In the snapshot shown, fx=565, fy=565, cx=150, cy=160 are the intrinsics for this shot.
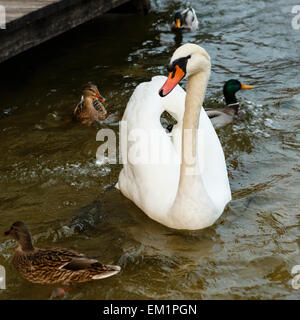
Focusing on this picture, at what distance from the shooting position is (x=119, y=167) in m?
5.76

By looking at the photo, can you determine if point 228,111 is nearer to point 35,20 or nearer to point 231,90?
point 231,90

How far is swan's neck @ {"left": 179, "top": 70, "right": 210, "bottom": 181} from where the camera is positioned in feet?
13.4

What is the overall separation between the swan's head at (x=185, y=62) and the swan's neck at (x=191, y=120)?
0.10 meters

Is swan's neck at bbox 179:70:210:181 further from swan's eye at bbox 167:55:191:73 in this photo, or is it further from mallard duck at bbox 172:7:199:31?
mallard duck at bbox 172:7:199:31

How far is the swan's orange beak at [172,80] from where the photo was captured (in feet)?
12.2

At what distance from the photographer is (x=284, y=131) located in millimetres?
6219

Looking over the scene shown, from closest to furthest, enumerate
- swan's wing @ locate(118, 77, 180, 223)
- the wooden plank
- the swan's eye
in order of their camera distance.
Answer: the swan's eye
swan's wing @ locate(118, 77, 180, 223)
the wooden plank

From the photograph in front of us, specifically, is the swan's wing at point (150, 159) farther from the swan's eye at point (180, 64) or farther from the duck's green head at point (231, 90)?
the duck's green head at point (231, 90)

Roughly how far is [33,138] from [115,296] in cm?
286

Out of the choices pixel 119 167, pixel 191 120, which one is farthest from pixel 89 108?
pixel 191 120

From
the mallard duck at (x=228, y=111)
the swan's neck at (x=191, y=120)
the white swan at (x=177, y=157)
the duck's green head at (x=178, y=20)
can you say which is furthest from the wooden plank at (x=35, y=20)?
the swan's neck at (x=191, y=120)

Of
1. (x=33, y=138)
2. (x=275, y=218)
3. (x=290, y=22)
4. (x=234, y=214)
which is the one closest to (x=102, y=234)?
(x=234, y=214)

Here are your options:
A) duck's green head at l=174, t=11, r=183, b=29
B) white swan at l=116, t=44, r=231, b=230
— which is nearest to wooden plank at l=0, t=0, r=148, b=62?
white swan at l=116, t=44, r=231, b=230

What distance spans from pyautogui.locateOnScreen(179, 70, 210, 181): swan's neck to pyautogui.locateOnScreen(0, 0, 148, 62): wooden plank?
2.62m
